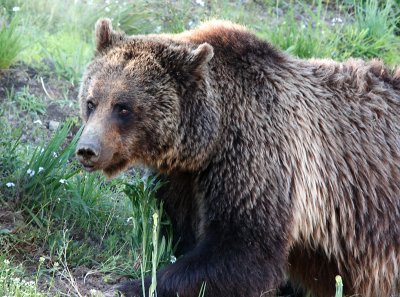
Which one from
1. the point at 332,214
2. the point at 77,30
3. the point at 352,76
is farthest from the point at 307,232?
the point at 77,30

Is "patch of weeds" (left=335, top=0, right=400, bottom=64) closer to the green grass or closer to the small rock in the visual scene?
the green grass

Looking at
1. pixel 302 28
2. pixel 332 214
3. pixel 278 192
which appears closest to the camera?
pixel 278 192

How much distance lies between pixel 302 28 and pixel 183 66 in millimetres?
3731

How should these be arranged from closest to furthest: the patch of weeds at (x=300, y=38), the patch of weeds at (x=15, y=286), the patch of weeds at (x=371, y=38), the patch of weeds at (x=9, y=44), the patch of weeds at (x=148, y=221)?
the patch of weeds at (x=15, y=286), the patch of weeds at (x=148, y=221), the patch of weeds at (x=9, y=44), the patch of weeds at (x=300, y=38), the patch of weeds at (x=371, y=38)

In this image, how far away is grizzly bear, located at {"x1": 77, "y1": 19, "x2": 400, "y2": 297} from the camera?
523cm

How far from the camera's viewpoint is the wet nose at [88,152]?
16.6ft

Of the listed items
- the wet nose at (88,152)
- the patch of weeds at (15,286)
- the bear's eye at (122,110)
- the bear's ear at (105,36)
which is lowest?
the patch of weeds at (15,286)

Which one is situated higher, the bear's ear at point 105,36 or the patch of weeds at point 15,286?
the bear's ear at point 105,36

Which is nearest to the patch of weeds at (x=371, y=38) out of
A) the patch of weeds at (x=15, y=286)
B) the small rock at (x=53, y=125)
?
the small rock at (x=53, y=125)

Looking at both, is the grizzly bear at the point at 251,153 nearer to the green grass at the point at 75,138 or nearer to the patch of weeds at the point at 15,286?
the green grass at the point at 75,138

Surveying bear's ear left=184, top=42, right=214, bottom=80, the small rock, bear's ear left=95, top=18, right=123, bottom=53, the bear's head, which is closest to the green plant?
the bear's head

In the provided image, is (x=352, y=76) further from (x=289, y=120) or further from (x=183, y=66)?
(x=183, y=66)

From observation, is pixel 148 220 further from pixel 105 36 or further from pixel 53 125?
pixel 53 125

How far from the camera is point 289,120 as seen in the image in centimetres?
554
